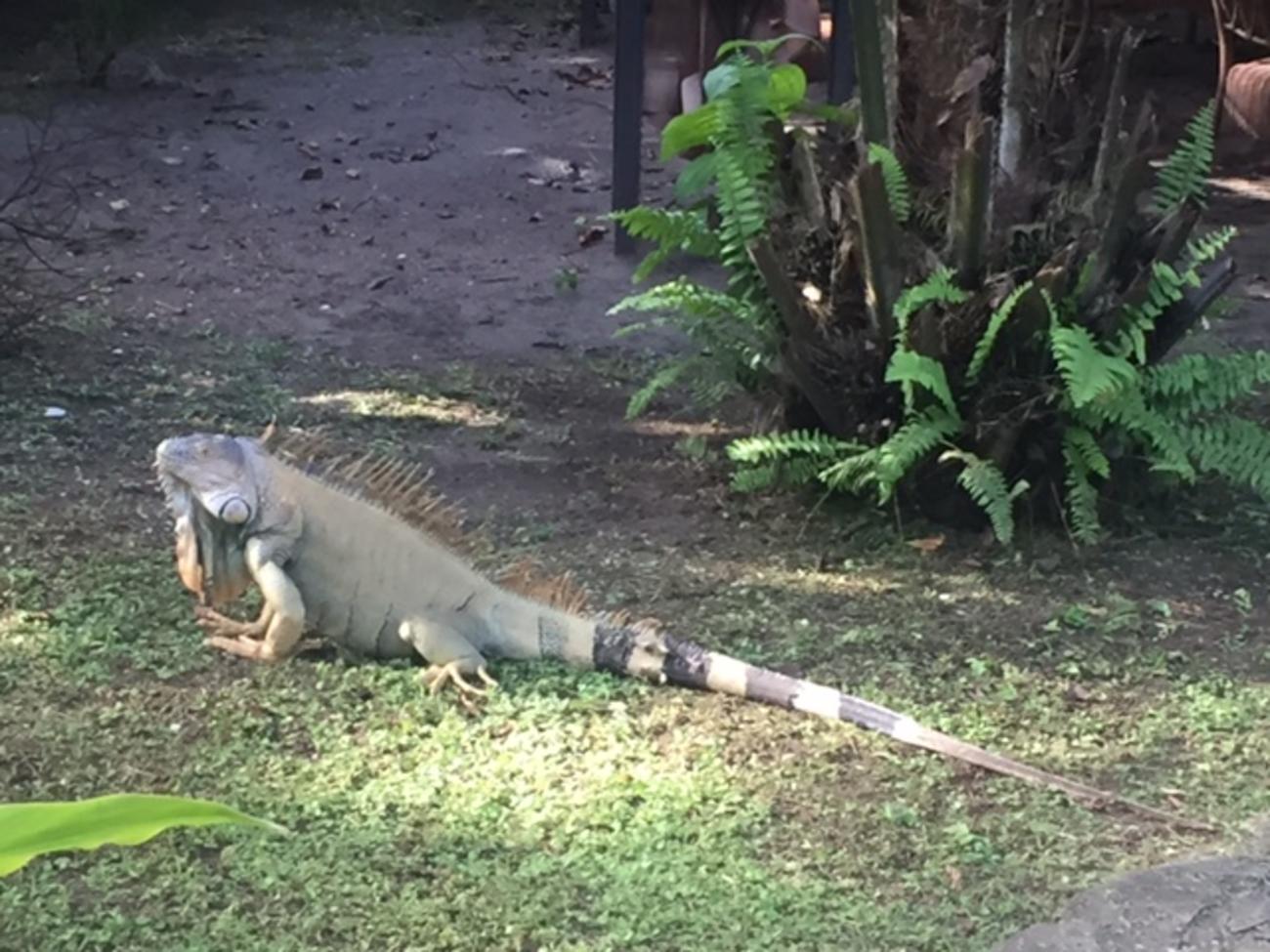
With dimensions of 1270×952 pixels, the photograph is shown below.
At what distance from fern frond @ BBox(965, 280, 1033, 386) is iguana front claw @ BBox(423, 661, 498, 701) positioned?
1.70m

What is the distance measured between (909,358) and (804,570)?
693 mm

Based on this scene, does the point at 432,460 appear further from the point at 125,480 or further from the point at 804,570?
the point at 804,570

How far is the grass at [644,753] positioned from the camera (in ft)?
9.75

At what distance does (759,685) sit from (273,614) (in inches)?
46.9

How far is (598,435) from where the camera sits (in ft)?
19.2

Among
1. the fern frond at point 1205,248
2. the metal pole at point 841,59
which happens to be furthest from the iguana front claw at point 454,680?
the metal pole at point 841,59

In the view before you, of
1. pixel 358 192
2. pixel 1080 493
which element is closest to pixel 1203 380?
pixel 1080 493

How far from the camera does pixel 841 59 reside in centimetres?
819

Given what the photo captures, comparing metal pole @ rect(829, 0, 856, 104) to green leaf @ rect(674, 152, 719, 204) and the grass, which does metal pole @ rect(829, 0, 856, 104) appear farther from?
the grass

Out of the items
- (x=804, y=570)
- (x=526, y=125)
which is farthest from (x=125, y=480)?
(x=526, y=125)

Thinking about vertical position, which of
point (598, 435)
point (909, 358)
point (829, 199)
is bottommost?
point (598, 435)

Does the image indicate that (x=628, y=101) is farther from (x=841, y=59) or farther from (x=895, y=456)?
(x=895, y=456)

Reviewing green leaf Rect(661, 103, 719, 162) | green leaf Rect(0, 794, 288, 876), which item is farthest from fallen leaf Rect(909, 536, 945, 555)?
green leaf Rect(0, 794, 288, 876)

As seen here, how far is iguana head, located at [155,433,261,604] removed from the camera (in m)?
3.79
